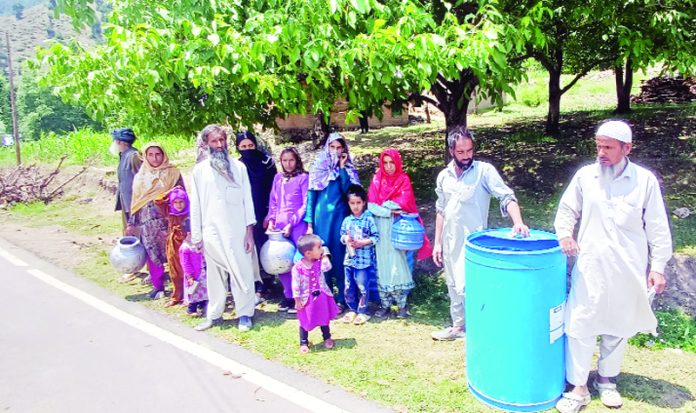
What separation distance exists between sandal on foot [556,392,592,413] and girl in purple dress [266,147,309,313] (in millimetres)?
2587

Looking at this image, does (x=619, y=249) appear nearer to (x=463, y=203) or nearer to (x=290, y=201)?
(x=463, y=203)

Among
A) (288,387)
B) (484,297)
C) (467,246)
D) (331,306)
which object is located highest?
(467,246)

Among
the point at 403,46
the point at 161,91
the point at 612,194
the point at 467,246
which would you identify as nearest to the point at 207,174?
the point at 161,91

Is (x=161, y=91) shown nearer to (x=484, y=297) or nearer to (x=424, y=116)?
(x=484, y=297)

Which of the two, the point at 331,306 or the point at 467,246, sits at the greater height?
the point at 467,246

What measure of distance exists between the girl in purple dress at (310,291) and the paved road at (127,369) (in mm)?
423

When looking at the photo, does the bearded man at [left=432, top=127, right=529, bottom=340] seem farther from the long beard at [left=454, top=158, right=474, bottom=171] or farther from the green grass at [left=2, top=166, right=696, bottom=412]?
the green grass at [left=2, top=166, right=696, bottom=412]

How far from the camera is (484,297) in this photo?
349cm

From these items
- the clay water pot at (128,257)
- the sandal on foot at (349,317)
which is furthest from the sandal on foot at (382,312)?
the clay water pot at (128,257)

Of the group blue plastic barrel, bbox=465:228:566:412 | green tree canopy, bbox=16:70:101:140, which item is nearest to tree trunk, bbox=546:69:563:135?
blue plastic barrel, bbox=465:228:566:412

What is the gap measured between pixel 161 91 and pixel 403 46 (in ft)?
8.62

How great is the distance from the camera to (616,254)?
326cm

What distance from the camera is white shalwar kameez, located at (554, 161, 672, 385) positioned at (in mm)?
3244

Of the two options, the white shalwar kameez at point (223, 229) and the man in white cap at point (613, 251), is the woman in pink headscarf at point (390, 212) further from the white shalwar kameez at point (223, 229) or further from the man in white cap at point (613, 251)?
the man in white cap at point (613, 251)
